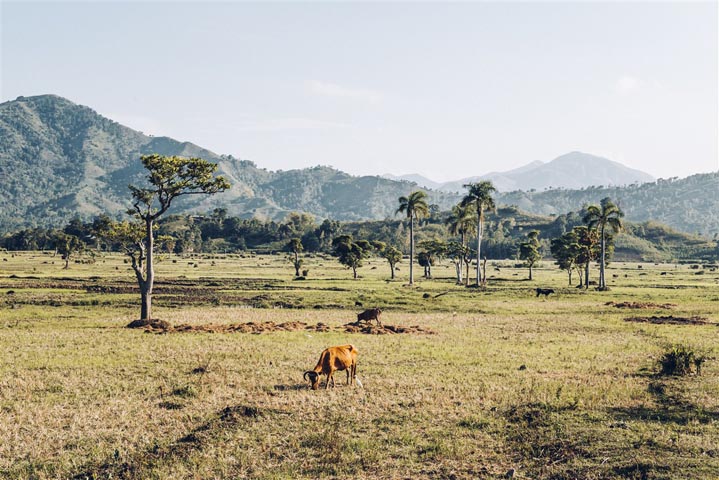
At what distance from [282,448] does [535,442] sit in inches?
266

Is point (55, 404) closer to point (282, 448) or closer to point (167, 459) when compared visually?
point (167, 459)

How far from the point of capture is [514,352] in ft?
89.3

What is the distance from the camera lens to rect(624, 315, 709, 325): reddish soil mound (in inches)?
1577

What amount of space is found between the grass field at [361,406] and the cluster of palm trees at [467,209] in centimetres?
4864

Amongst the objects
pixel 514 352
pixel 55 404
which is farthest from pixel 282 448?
pixel 514 352

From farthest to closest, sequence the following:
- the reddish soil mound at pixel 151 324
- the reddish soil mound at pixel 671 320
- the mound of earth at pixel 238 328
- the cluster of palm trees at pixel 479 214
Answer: the cluster of palm trees at pixel 479 214 < the reddish soil mound at pixel 671 320 < the reddish soil mound at pixel 151 324 < the mound of earth at pixel 238 328

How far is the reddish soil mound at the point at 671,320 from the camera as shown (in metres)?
40.1

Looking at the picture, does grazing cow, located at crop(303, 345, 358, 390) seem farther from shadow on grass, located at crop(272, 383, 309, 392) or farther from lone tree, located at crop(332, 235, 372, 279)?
lone tree, located at crop(332, 235, 372, 279)

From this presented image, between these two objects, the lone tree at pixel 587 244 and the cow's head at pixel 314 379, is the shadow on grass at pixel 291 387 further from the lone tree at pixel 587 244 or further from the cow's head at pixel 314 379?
the lone tree at pixel 587 244

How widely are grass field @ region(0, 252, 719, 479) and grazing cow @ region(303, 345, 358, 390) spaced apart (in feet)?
2.20

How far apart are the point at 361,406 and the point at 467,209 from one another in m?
74.3

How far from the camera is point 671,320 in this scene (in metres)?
41.6

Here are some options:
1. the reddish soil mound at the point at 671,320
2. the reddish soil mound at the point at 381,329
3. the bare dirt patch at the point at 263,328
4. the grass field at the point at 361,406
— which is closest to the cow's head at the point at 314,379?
the grass field at the point at 361,406

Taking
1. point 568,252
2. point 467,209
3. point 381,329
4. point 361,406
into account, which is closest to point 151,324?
point 381,329
